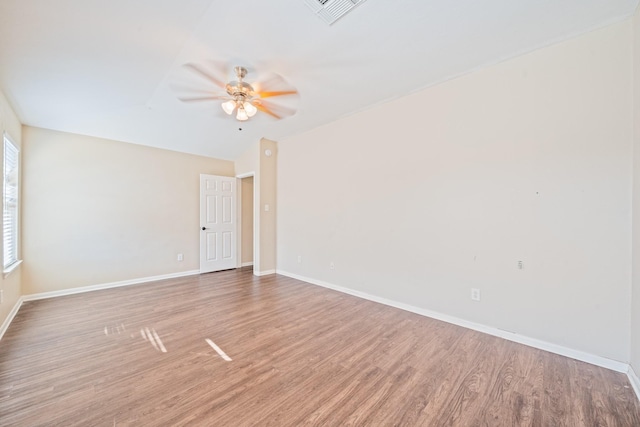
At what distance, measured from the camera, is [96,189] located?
403 cm

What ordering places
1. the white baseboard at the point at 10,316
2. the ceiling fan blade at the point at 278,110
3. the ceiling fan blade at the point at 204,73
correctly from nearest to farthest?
the white baseboard at the point at 10,316
the ceiling fan blade at the point at 204,73
the ceiling fan blade at the point at 278,110

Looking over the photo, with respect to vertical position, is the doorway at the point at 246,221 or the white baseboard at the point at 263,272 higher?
the doorway at the point at 246,221

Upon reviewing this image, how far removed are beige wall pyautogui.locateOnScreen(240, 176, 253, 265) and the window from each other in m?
3.32

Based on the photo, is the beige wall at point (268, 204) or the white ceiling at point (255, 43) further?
the beige wall at point (268, 204)

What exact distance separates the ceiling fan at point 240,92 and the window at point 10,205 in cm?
204

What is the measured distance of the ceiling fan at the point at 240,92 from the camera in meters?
2.73

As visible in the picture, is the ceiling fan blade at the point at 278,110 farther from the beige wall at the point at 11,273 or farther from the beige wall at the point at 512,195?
the beige wall at the point at 11,273

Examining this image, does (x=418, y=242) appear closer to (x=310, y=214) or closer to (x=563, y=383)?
(x=563, y=383)

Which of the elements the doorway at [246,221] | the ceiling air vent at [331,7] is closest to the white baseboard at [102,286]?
the doorway at [246,221]

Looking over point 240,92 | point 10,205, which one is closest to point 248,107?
point 240,92

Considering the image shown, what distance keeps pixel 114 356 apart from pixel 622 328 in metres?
4.21

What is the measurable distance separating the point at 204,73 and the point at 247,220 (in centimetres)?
352

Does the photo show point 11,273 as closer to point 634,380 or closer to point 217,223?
point 217,223

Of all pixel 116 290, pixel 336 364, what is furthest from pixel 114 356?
pixel 116 290
